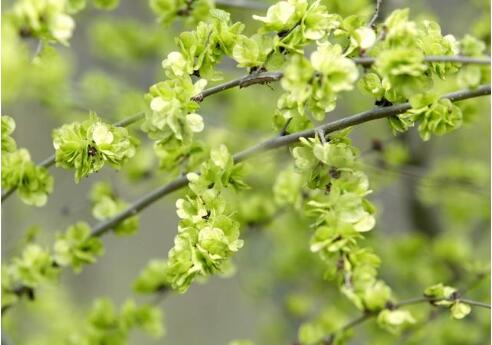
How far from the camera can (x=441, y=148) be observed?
11.9 ft

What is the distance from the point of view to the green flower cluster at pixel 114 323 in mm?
1925

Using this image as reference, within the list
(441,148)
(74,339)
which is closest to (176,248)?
(74,339)

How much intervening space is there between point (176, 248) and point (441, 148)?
2.57m

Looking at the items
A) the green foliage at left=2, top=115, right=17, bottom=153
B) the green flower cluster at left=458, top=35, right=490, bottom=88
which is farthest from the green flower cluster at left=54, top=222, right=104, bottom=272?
the green flower cluster at left=458, top=35, right=490, bottom=88

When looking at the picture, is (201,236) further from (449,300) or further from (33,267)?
(33,267)

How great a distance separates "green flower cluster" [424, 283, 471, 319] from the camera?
142 centimetres

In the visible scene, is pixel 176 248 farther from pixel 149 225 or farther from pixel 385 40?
pixel 149 225

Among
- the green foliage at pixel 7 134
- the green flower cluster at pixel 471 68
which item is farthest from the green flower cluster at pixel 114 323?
the green flower cluster at pixel 471 68

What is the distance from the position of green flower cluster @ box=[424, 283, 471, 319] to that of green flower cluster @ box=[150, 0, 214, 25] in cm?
73

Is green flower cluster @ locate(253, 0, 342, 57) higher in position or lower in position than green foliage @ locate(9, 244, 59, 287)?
higher

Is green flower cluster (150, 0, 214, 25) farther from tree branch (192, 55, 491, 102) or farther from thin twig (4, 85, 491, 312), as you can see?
tree branch (192, 55, 491, 102)

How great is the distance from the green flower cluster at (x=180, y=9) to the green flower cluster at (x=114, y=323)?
0.69m

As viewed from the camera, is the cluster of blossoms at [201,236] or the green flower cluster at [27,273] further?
the green flower cluster at [27,273]

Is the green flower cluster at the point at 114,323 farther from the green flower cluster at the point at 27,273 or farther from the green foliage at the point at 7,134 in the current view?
the green foliage at the point at 7,134
